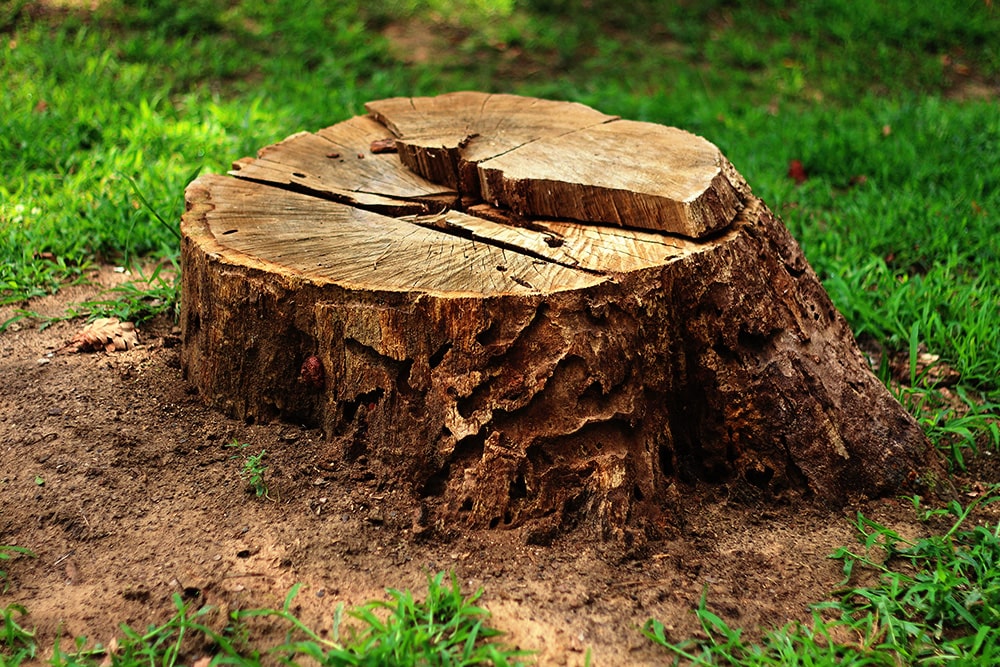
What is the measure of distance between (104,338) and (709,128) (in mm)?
3661

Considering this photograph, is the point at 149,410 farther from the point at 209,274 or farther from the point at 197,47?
the point at 197,47

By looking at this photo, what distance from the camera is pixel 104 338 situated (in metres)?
2.94

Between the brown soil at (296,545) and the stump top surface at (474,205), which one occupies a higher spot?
the stump top surface at (474,205)

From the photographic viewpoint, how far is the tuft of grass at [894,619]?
1962 millimetres

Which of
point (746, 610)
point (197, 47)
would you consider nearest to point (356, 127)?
point (746, 610)

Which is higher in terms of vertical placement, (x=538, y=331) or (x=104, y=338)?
(x=538, y=331)

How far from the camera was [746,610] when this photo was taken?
6.95ft

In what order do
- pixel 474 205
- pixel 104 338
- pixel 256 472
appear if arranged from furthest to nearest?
pixel 104 338 → pixel 474 205 → pixel 256 472

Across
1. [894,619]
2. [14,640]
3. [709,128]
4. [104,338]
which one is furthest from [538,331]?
[709,128]

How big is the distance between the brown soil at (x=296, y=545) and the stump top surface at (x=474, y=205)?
1.83ft

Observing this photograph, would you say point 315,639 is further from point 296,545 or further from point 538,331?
point 538,331

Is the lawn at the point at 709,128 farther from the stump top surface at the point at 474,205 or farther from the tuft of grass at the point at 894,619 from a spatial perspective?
the stump top surface at the point at 474,205

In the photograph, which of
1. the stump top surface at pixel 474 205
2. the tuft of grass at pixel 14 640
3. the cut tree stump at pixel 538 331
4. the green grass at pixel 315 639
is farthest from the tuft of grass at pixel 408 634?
the stump top surface at pixel 474 205

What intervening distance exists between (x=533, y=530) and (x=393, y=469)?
40 centimetres
